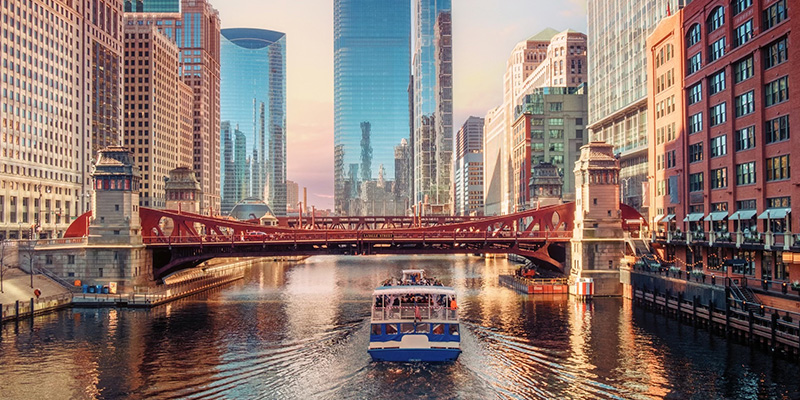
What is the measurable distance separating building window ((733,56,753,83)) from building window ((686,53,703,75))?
787 centimetres

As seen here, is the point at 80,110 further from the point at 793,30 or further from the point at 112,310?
the point at 793,30

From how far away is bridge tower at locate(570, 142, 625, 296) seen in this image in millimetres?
83000

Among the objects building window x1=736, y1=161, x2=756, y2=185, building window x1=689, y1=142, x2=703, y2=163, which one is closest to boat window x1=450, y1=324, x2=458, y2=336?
building window x1=736, y1=161, x2=756, y2=185

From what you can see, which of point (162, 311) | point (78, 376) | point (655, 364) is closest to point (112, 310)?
point (162, 311)

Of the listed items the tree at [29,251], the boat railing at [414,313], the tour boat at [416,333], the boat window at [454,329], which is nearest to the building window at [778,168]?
the tour boat at [416,333]

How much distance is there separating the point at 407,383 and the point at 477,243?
4744cm

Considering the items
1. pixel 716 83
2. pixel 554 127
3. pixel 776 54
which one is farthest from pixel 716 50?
pixel 554 127

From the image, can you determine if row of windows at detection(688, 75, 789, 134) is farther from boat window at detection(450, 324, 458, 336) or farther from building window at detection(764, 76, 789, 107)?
boat window at detection(450, 324, 458, 336)

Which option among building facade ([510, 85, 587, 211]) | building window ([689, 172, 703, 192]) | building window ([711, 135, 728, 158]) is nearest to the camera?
building window ([711, 135, 728, 158])

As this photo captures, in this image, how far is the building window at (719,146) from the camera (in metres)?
73.1

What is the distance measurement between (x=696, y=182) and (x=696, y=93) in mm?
10630

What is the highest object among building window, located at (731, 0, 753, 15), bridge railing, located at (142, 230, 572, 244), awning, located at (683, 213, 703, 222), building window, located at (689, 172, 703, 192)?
building window, located at (731, 0, 753, 15)

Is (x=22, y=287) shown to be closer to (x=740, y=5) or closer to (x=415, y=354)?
(x=415, y=354)

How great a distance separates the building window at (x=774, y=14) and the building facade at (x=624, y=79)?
34.8 m
